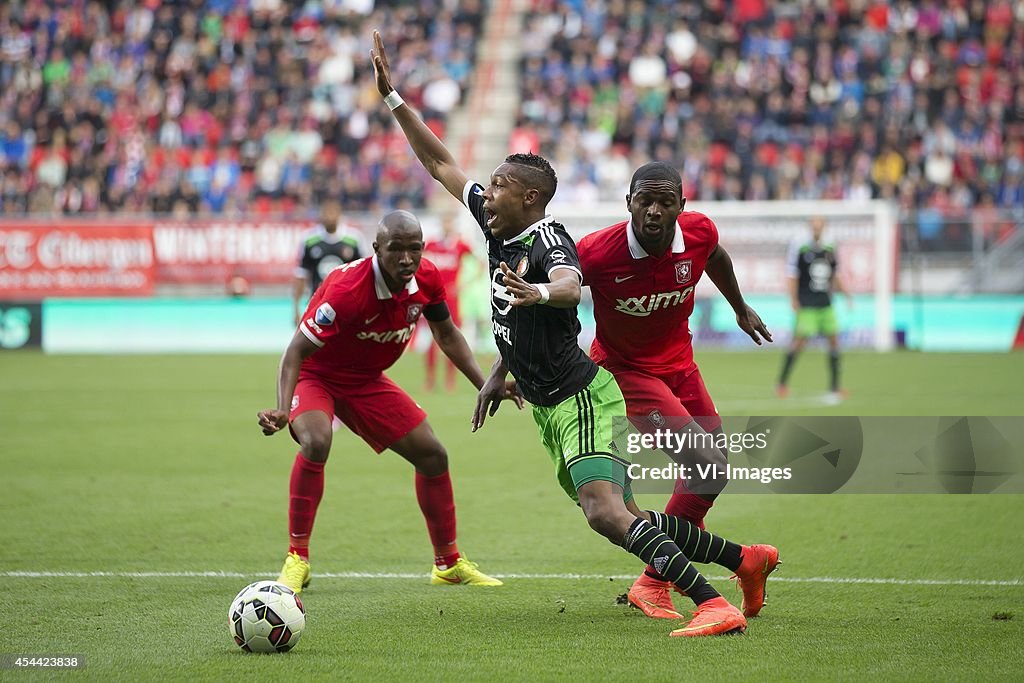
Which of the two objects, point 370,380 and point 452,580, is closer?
point 452,580

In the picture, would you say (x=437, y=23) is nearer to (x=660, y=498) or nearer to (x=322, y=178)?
(x=322, y=178)

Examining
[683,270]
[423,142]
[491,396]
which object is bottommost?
[491,396]

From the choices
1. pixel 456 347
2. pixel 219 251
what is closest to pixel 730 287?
pixel 456 347

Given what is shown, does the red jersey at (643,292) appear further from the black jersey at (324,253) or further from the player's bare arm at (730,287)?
the black jersey at (324,253)

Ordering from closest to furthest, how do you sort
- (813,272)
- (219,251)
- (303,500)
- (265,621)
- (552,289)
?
1. (552,289)
2. (265,621)
3. (303,500)
4. (813,272)
5. (219,251)

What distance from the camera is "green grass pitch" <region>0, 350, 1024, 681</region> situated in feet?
18.5

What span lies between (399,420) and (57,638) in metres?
2.28

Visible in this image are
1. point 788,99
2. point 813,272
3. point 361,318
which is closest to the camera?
point 361,318

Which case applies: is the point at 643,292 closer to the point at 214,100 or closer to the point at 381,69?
the point at 381,69

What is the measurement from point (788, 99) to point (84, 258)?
15.3m

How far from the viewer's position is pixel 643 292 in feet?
22.0

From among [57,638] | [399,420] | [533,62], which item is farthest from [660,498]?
[533,62]

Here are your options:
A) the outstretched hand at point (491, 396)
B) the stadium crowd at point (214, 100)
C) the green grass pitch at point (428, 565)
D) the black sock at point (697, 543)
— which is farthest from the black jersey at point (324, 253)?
the stadium crowd at point (214, 100)

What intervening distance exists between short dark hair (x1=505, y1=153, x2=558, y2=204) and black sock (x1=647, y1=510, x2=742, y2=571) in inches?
65.2
